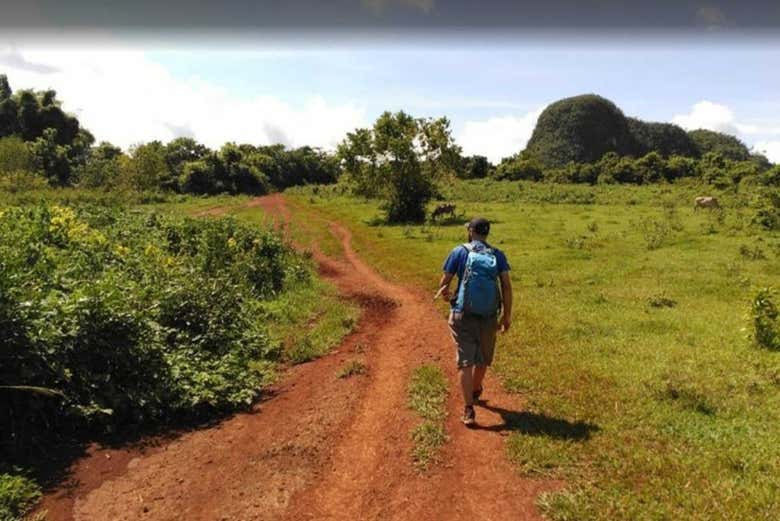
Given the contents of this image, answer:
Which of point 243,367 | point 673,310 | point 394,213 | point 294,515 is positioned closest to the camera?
point 294,515

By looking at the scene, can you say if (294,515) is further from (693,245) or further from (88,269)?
(693,245)

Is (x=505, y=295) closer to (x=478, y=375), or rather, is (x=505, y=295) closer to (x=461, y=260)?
(x=461, y=260)

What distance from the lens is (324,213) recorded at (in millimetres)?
45625

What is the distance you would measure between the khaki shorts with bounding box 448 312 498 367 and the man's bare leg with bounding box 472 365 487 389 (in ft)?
1.32

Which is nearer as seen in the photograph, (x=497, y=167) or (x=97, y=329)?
(x=97, y=329)

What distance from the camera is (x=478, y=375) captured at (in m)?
8.31

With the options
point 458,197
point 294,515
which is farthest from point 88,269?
point 458,197

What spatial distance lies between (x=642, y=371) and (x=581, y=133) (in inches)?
6326

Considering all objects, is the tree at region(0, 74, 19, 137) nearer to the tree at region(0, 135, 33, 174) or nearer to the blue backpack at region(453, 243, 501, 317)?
the tree at region(0, 135, 33, 174)

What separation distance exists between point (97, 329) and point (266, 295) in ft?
25.9

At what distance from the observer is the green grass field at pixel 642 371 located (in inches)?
240

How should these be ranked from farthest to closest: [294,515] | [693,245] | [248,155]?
[248,155], [693,245], [294,515]

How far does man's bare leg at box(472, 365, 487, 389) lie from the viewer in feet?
26.9

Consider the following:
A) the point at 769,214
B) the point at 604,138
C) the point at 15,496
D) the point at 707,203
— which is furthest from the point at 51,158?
the point at 604,138
